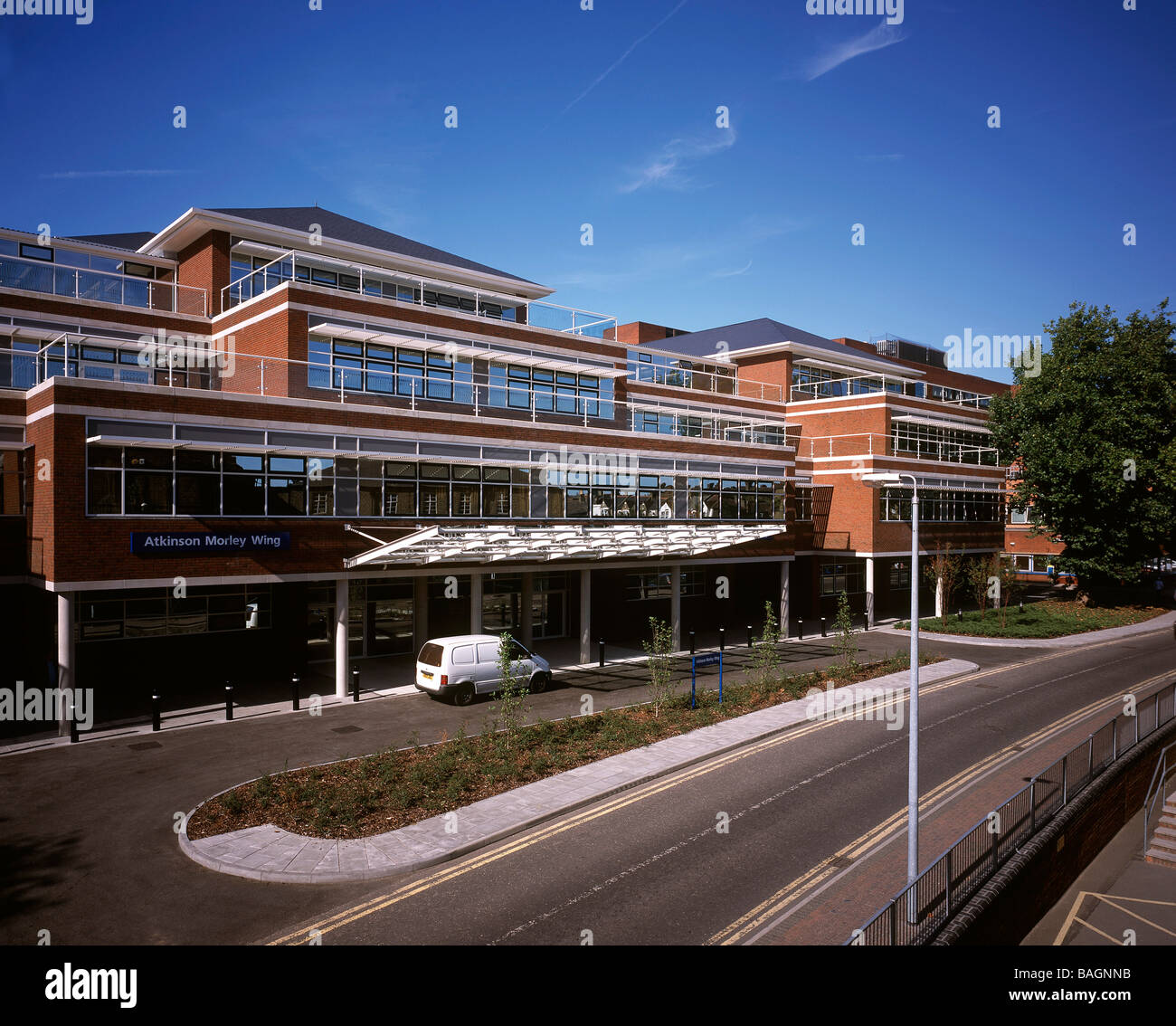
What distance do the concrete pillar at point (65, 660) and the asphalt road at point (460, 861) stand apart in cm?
128

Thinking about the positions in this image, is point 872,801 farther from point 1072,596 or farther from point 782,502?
point 1072,596

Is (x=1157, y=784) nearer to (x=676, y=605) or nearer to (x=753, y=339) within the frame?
(x=676, y=605)

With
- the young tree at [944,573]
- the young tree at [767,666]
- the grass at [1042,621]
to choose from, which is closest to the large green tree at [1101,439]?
the grass at [1042,621]

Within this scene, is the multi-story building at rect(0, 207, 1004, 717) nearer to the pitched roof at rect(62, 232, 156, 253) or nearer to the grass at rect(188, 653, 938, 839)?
the pitched roof at rect(62, 232, 156, 253)

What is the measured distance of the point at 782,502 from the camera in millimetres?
37281

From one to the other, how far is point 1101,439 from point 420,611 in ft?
122

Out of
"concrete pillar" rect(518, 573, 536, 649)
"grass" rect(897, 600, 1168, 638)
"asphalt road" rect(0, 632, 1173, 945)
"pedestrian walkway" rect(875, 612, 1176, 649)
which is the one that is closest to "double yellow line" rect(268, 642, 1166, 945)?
"asphalt road" rect(0, 632, 1173, 945)

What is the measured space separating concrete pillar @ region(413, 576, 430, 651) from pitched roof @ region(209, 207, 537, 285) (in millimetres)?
13666

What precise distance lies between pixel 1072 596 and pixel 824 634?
2541 cm

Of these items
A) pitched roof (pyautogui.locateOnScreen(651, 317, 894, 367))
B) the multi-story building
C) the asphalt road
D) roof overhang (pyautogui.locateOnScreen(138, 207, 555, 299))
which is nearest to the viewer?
the asphalt road

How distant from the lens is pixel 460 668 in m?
21.5

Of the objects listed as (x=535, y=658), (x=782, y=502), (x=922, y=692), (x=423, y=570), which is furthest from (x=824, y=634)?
(x=423, y=570)

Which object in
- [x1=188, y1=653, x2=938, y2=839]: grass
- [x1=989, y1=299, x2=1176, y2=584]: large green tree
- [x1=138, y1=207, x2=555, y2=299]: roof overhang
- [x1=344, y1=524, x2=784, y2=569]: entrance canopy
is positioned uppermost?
[x1=138, y1=207, x2=555, y2=299]: roof overhang

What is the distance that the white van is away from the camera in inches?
839
